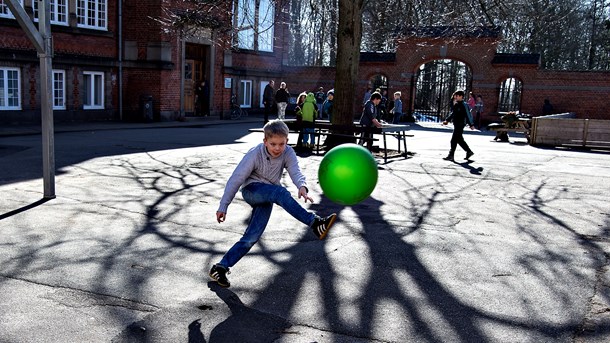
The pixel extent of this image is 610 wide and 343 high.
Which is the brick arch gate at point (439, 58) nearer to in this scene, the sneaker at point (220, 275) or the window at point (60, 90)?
the window at point (60, 90)

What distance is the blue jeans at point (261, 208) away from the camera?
5.25m

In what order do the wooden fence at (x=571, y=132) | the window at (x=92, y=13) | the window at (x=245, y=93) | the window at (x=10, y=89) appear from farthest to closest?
the window at (x=245, y=93), the window at (x=92, y=13), the window at (x=10, y=89), the wooden fence at (x=571, y=132)

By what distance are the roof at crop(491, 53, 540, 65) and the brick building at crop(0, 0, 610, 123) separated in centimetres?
5

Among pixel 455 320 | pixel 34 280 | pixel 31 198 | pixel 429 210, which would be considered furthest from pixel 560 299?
pixel 31 198

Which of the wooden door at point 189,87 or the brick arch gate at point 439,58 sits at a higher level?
the brick arch gate at point 439,58

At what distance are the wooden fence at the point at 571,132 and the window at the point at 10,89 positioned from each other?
1822cm

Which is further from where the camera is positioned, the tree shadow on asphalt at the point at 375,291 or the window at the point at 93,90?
the window at the point at 93,90

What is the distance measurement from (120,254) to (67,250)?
1.83ft

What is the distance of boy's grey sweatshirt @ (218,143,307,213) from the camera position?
5.24 meters

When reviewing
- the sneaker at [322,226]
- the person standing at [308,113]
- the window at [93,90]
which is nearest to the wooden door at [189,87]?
the window at [93,90]

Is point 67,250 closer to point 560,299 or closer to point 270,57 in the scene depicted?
point 560,299

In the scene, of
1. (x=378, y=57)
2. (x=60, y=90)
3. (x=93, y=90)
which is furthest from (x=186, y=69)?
(x=378, y=57)

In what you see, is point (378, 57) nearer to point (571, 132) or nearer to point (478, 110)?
point (478, 110)

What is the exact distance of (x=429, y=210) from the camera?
888 centimetres
